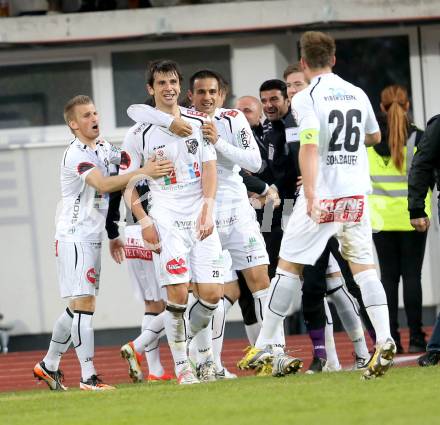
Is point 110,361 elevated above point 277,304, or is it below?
below

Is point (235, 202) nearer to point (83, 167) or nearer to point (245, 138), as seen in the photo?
point (245, 138)

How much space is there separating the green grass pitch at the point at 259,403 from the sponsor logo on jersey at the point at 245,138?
1.83m

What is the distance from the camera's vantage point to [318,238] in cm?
965

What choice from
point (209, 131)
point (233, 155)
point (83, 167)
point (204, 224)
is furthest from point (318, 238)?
point (83, 167)

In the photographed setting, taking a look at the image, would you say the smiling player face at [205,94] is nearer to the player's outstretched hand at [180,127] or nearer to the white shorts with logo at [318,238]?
the player's outstretched hand at [180,127]

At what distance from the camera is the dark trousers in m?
13.3

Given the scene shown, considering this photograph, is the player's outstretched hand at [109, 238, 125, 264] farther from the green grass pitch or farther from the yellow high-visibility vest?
the yellow high-visibility vest

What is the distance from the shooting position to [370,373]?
9.33 metres

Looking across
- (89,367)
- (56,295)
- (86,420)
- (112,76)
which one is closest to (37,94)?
(112,76)

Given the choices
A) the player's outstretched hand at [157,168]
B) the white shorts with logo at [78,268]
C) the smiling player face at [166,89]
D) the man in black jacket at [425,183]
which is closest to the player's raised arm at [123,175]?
the player's outstretched hand at [157,168]

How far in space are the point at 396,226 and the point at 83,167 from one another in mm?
3198

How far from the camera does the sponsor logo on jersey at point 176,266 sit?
10375 millimetres

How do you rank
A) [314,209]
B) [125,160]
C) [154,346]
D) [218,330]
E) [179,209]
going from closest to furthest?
[314,209] < [179,209] < [125,160] < [218,330] < [154,346]

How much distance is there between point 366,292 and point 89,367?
8.64ft
